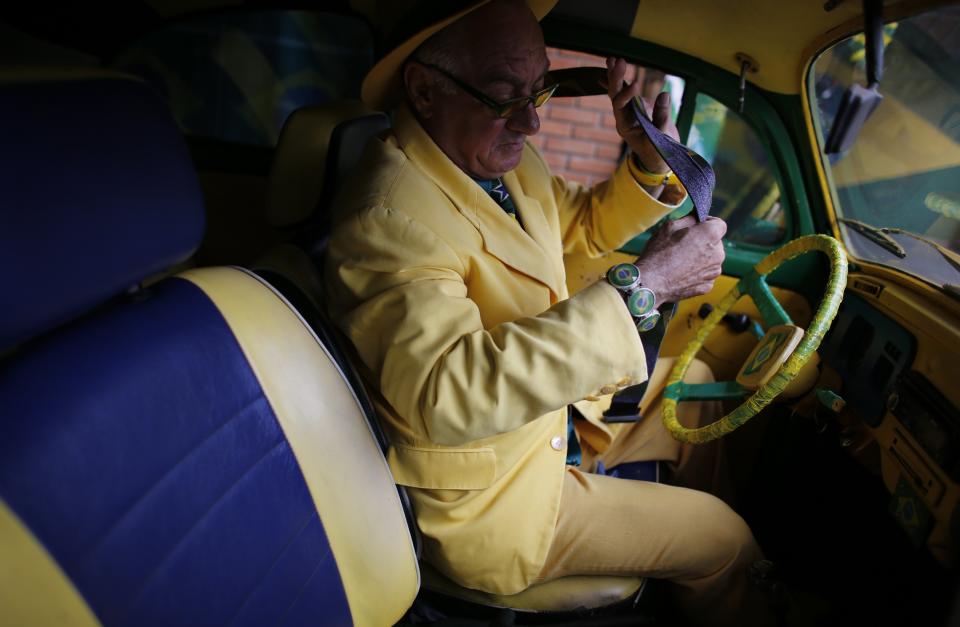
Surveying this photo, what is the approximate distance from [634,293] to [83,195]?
0.94 meters

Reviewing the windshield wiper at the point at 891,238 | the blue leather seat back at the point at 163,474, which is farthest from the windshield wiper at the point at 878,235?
the blue leather seat back at the point at 163,474

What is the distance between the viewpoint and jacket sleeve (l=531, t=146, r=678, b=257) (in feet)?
5.54

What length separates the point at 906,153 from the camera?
1652 millimetres

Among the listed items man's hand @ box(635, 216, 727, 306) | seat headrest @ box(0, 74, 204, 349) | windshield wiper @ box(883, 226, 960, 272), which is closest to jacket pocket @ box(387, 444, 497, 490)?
man's hand @ box(635, 216, 727, 306)

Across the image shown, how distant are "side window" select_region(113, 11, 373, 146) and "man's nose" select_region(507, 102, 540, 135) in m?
1.07

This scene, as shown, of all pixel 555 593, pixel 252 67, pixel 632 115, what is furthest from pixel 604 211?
pixel 252 67

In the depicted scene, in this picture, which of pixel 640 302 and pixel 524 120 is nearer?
pixel 640 302

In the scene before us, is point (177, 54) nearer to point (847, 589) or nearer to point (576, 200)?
point (576, 200)

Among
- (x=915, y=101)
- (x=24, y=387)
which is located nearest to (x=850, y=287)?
(x=915, y=101)

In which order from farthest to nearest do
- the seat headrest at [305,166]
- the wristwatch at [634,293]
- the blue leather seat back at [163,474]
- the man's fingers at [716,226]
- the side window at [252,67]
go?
the side window at [252,67] < the seat headrest at [305,166] < the man's fingers at [716,226] < the wristwatch at [634,293] < the blue leather seat back at [163,474]

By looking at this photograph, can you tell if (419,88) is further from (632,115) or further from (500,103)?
(632,115)

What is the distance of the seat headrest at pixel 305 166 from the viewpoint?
5.20 feet

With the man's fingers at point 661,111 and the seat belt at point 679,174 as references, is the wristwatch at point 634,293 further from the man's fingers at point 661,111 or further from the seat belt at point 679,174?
the man's fingers at point 661,111

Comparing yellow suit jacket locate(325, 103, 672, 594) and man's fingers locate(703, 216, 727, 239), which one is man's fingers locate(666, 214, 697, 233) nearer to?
man's fingers locate(703, 216, 727, 239)
